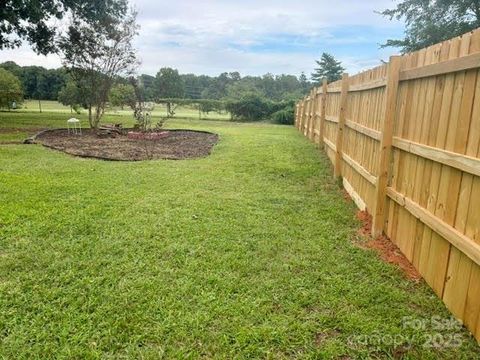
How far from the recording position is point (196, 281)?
106 inches

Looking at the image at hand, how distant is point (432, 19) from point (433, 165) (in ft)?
73.6

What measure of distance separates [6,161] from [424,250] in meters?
7.57

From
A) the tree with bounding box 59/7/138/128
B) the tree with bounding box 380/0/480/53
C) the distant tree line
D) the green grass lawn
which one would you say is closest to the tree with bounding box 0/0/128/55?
the tree with bounding box 59/7/138/128

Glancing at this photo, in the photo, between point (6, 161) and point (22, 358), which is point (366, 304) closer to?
point (22, 358)

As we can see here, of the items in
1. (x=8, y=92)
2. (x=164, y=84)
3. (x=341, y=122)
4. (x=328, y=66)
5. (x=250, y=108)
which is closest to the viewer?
(x=341, y=122)

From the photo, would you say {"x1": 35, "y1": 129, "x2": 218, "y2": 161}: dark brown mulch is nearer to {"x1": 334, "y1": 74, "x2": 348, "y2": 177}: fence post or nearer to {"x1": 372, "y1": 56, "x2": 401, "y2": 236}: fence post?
{"x1": 334, "y1": 74, "x2": 348, "y2": 177}: fence post

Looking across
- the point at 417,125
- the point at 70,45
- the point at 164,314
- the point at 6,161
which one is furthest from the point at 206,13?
the point at 164,314

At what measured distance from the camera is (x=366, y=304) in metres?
2.41

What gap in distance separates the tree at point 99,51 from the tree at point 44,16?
14.8 inches

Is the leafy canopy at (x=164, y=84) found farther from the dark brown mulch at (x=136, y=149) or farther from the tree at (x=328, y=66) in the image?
the tree at (x=328, y=66)

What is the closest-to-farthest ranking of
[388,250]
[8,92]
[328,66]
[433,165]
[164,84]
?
[433,165]
[388,250]
[164,84]
[8,92]
[328,66]

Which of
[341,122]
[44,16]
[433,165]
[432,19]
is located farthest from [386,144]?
[432,19]

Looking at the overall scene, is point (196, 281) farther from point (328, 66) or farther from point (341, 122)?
point (328, 66)

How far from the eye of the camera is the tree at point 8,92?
22828 millimetres
